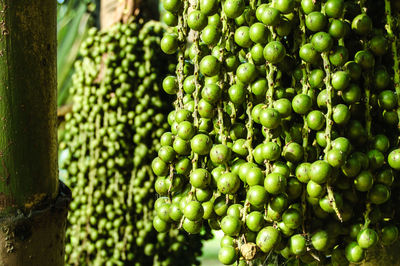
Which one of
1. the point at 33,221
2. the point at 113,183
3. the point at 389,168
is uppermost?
the point at 389,168

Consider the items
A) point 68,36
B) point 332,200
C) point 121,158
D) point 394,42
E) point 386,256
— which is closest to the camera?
point 332,200

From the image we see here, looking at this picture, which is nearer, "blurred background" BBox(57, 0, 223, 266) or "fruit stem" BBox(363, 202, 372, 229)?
"fruit stem" BBox(363, 202, 372, 229)

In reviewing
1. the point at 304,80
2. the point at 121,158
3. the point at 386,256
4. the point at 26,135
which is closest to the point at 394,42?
the point at 304,80

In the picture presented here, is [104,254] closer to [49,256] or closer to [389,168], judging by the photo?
[49,256]

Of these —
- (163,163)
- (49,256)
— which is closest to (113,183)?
(49,256)

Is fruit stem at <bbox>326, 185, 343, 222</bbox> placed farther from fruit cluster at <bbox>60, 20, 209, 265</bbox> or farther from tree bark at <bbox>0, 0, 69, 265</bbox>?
fruit cluster at <bbox>60, 20, 209, 265</bbox>

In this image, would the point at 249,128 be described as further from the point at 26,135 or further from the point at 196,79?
the point at 26,135

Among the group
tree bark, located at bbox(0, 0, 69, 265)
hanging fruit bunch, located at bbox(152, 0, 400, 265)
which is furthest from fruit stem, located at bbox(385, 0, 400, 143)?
tree bark, located at bbox(0, 0, 69, 265)
